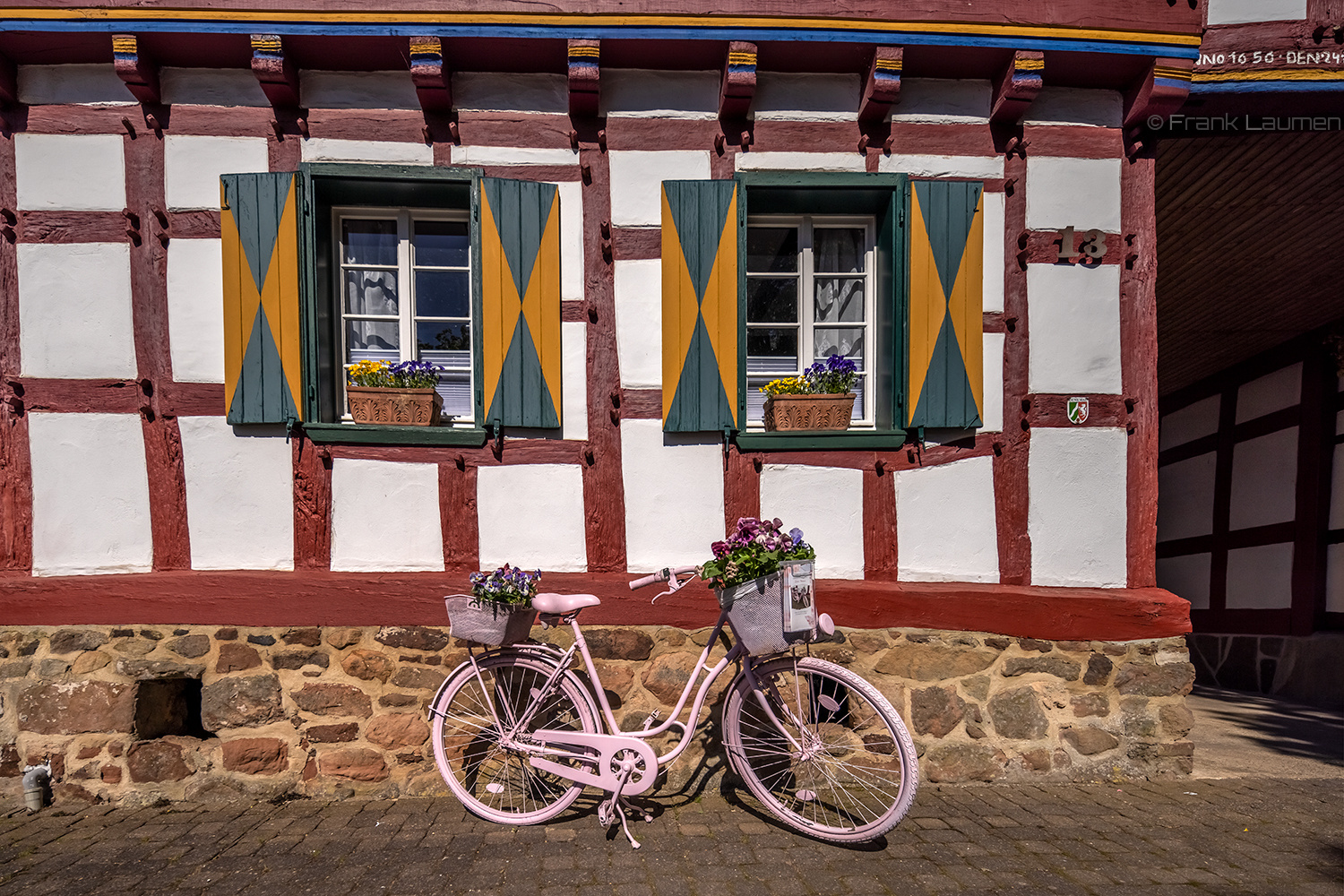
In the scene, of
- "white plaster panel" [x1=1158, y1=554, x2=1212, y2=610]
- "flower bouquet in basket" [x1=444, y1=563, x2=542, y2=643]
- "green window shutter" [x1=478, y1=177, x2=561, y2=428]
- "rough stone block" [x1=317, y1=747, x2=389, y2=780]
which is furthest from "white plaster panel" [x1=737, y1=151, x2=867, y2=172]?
"white plaster panel" [x1=1158, y1=554, x2=1212, y2=610]

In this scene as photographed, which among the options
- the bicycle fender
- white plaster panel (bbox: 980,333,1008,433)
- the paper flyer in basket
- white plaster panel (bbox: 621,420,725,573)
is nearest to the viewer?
the paper flyer in basket

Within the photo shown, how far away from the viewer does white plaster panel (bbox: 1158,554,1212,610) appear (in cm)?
738

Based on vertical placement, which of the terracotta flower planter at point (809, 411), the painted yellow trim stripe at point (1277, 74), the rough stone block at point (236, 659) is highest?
the painted yellow trim stripe at point (1277, 74)

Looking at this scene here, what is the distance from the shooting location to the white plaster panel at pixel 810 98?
370cm

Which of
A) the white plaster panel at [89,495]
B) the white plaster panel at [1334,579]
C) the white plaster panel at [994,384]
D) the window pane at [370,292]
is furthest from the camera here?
the white plaster panel at [1334,579]

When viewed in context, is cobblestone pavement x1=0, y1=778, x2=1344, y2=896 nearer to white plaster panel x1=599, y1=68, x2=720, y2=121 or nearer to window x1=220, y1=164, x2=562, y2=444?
window x1=220, y1=164, x2=562, y2=444

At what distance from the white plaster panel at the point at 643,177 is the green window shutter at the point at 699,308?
8cm

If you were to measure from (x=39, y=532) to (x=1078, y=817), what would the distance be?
5.21 meters

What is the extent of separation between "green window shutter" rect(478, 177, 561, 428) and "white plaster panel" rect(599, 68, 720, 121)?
23.8 inches

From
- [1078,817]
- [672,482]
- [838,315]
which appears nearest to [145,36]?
[672,482]

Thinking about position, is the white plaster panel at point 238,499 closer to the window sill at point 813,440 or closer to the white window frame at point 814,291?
the window sill at point 813,440

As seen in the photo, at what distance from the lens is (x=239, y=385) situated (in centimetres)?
349

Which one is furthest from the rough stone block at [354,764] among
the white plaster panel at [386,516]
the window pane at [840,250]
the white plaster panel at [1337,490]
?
the white plaster panel at [1337,490]

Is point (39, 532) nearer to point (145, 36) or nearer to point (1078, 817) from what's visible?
point (145, 36)
